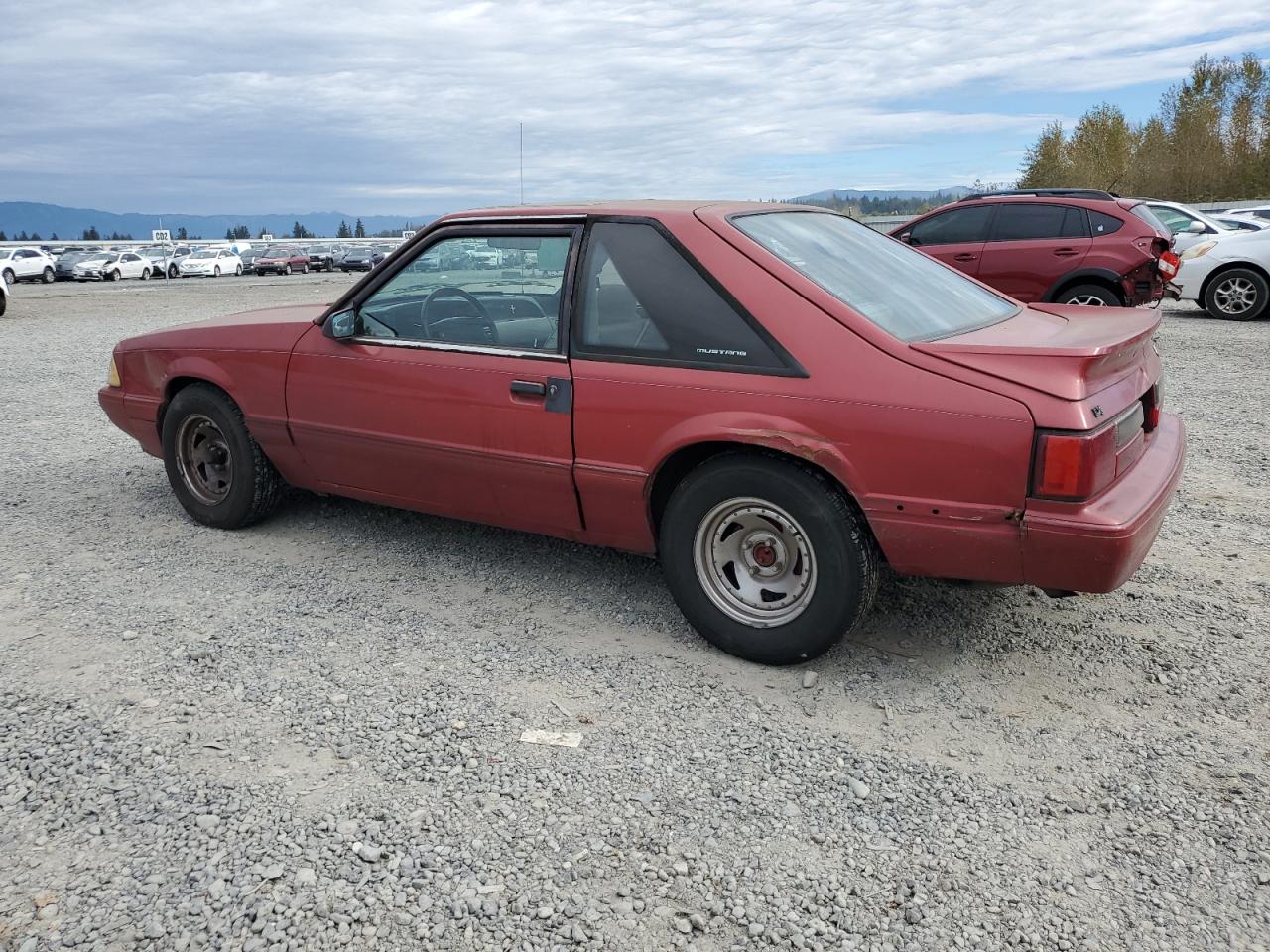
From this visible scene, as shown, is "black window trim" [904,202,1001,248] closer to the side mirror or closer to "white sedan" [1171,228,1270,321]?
"white sedan" [1171,228,1270,321]

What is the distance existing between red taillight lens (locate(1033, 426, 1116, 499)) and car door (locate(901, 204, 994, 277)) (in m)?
9.72

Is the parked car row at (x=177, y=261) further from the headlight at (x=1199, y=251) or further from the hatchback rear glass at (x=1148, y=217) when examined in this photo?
the hatchback rear glass at (x=1148, y=217)

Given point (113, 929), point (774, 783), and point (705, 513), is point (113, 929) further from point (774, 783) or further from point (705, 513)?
point (705, 513)

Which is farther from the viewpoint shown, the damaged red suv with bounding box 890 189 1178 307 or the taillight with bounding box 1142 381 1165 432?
the damaged red suv with bounding box 890 189 1178 307

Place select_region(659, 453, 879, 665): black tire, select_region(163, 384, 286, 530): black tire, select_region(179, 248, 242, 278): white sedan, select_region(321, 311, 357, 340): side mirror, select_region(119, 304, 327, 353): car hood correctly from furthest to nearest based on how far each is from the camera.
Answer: select_region(179, 248, 242, 278): white sedan
select_region(163, 384, 286, 530): black tire
select_region(119, 304, 327, 353): car hood
select_region(321, 311, 357, 340): side mirror
select_region(659, 453, 879, 665): black tire

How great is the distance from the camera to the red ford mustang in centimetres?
306

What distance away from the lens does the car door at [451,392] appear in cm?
392

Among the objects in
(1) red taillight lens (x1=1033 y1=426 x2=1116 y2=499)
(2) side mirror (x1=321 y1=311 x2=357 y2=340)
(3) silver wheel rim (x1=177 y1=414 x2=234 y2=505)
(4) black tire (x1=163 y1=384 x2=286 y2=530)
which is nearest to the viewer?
(1) red taillight lens (x1=1033 y1=426 x2=1116 y2=499)

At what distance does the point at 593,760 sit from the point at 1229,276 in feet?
42.5

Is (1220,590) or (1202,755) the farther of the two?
(1220,590)

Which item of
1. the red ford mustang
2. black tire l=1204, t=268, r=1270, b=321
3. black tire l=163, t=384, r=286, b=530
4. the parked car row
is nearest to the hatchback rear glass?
black tire l=1204, t=268, r=1270, b=321

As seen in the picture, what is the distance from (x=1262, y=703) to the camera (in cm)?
327

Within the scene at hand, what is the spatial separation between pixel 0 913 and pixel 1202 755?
3.14 meters

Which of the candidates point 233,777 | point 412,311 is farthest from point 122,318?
point 233,777
